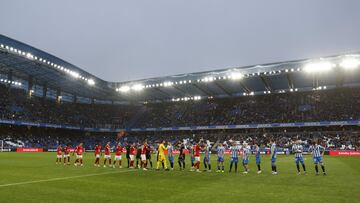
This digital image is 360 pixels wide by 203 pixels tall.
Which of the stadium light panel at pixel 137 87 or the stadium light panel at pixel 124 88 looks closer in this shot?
the stadium light panel at pixel 137 87

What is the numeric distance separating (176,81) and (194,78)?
160 inches

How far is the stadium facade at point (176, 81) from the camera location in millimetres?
49528

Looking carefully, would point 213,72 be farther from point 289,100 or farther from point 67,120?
point 67,120

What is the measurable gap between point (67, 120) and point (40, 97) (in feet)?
27.1

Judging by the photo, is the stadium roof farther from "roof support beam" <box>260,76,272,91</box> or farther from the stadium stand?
the stadium stand

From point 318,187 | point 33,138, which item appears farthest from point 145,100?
point 318,187

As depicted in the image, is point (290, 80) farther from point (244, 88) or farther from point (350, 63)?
point (350, 63)

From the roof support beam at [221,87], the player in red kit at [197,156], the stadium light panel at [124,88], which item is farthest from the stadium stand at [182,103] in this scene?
the player in red kit at [197,156]

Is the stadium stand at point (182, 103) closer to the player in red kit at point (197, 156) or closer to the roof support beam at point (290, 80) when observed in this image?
the roof support beam at point (290, 80)

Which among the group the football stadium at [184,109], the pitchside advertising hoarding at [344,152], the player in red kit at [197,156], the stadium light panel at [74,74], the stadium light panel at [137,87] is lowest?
the pitchside advertising hoarding at [344,152]

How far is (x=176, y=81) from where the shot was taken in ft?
202

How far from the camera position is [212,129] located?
226 ft

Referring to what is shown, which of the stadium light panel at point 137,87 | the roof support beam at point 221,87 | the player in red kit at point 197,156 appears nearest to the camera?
the player in red kit at point 197,156

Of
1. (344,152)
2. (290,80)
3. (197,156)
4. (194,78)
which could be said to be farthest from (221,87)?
(197,156)
